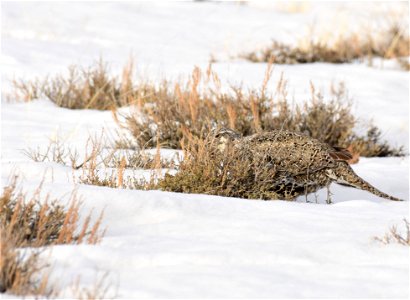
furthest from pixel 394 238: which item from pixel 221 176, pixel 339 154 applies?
pixel 339 154

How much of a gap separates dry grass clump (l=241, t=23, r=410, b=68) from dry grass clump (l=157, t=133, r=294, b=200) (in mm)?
Result: 5827

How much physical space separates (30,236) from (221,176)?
1670 millimetres

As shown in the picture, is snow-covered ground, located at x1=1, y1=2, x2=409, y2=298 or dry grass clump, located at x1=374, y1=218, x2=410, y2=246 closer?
snow-covered ground, located at x1=1, y1=2, x2=409, y2=298

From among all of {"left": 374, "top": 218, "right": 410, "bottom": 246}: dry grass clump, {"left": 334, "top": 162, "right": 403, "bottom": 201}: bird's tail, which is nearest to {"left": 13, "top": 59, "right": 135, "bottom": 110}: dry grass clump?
{"left": 334, "top": 162, "right": 403, "bottom": 201}: bird's tail

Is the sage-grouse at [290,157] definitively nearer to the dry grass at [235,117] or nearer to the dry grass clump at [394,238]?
the dry grass at [235,117]

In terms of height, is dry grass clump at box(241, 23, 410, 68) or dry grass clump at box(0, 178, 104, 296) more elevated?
dry grass clump at box(241, 23, 410, 68)

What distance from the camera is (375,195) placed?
612 cm

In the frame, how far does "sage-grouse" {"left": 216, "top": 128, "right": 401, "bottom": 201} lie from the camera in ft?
18.1

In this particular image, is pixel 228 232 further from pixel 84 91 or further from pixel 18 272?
pixel 84 91

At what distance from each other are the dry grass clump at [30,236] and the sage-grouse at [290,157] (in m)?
1.59

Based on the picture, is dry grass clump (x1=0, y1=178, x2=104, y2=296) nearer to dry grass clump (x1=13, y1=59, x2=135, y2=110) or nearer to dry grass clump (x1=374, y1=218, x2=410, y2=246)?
dry grass clump (x1=374, y1=218, x2=410, y2=246)

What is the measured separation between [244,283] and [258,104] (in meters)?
4.23

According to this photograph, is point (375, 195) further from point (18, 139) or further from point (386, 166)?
point (18, 139)

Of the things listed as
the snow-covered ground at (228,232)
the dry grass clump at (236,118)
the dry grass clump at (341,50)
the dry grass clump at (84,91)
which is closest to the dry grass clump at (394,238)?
the snow-covered ground at (228,232)
